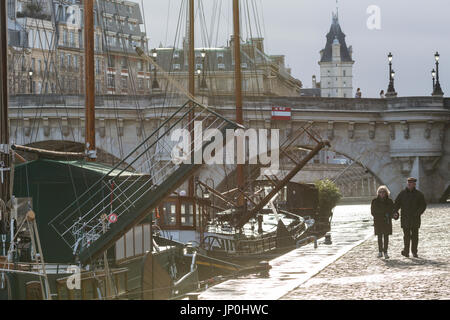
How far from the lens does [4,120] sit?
16672 millimetres

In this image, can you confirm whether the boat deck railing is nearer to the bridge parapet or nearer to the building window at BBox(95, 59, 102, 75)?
the bridge parapet

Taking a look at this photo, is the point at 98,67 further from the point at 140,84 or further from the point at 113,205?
the point at 113,205

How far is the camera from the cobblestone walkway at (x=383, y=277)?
A: 13609 millimetres

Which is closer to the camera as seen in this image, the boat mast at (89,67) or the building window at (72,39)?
the boat mast at (89,67)

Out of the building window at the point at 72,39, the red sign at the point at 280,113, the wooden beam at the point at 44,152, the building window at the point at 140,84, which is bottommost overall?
the wooden beam at the point at 44,152

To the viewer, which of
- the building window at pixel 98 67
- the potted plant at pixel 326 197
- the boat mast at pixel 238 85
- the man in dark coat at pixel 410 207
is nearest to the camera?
the man in dark coat at pixel 410 207

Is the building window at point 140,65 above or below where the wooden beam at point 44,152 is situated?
above

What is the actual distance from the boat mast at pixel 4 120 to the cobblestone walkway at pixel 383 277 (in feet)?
17.4

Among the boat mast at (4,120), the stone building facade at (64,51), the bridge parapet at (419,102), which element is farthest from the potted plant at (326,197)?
the stone building facade at (64,51)

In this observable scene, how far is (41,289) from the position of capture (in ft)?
50.4

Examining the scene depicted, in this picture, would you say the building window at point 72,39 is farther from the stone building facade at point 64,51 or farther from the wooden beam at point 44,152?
the wooden beam at point 44,152

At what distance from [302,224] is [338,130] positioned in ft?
47.7
